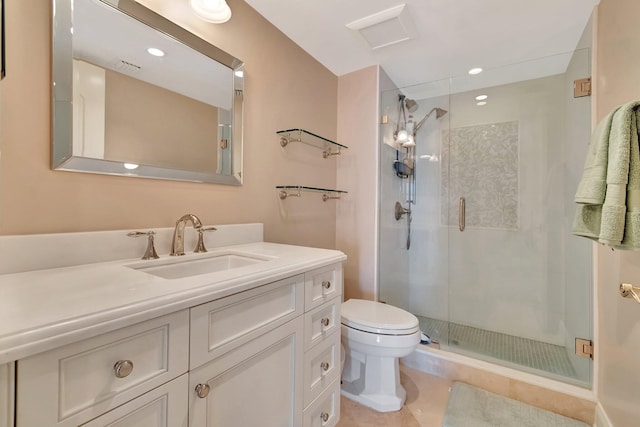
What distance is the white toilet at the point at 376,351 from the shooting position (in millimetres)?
1438

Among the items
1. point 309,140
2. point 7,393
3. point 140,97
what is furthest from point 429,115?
point 7,393

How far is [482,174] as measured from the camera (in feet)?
7.75

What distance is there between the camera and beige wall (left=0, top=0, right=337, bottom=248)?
796 millimetres

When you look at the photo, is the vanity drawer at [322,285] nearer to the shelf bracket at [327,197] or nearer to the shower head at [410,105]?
the shelf bracket at [327,197]

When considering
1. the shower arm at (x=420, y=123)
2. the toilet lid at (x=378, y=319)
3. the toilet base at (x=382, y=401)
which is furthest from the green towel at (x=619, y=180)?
the shower arm at (x=420, y=123)

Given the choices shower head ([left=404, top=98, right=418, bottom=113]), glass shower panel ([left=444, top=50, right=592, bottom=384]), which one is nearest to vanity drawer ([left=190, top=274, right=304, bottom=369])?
glass shower panel ([left=444, top=50, right=592, bottom=384])

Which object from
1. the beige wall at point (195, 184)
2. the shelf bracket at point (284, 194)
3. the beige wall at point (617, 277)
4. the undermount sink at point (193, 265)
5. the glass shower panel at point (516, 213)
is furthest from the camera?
the glass shower panel at point (516, 213)

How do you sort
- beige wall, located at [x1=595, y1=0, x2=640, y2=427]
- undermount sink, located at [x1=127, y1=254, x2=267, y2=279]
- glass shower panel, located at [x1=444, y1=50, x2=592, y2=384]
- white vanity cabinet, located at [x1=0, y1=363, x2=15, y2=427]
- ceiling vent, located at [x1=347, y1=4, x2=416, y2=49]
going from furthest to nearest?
1. glass shower panel, located at [x1=444, y1=50, x2=592, y2=384]
2. ceiling vent, located at [x1=347, y1=4, x2=416, y2=49]
3. beige wall, located at [x1=595, y1=0, x2=640, y2=427]
4. undermount sink, located at [x1=127, y1=254, x2=267, y2=279]
5. white vanity cabinet, located at [x1=0, y1=363, x2=15, y2=427]

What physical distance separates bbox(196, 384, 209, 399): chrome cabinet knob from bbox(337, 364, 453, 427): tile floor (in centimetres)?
103

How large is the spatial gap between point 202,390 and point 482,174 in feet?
8.29

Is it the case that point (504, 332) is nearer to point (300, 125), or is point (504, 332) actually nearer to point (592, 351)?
point (592, 351)

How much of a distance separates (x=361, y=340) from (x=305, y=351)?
563mm

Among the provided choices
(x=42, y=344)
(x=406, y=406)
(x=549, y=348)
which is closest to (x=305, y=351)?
(x=42, y=344)

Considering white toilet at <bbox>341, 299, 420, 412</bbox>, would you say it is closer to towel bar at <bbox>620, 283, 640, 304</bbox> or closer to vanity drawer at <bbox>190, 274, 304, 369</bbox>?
vanity drawer at <bbox>190, 274, 304, 369</bbox>
